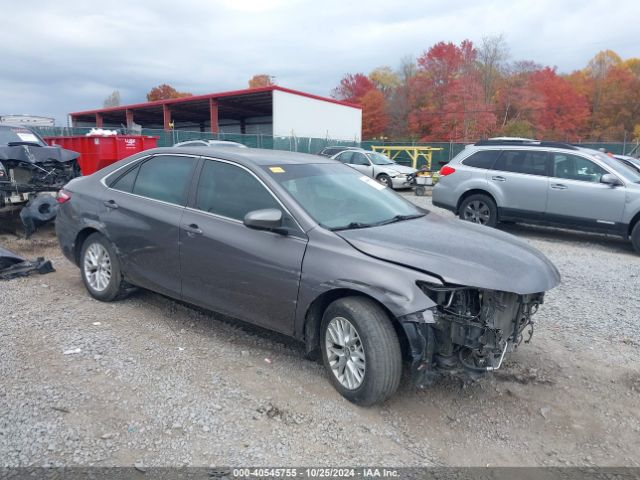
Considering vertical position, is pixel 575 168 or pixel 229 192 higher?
pixel 575 168

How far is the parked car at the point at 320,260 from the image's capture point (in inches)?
123

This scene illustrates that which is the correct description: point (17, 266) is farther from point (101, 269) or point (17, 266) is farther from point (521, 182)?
point (521, 182)

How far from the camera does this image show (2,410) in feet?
10.3

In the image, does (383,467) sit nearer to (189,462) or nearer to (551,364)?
(189,462)

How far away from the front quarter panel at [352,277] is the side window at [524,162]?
22.9ft

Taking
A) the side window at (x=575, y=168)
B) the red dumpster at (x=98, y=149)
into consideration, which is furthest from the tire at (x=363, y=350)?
the red dumpster at (x=98, y=149)

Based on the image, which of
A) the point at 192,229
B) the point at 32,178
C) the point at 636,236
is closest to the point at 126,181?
the point at 192,229

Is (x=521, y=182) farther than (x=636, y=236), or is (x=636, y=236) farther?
(x=521, y=182)

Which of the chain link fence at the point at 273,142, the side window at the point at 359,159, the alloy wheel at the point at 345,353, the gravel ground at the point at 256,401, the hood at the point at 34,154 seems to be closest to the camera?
the gravel ground at the point at 256,401

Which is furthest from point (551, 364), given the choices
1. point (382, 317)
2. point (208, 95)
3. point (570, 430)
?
point (208, 95)

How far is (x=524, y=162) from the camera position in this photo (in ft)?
30.7

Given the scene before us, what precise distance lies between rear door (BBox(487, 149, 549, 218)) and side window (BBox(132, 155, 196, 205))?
6758 mm

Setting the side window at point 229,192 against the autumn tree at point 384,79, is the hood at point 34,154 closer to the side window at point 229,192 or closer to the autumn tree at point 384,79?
the side window at point 229,192

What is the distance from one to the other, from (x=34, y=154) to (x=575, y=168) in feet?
30.9
